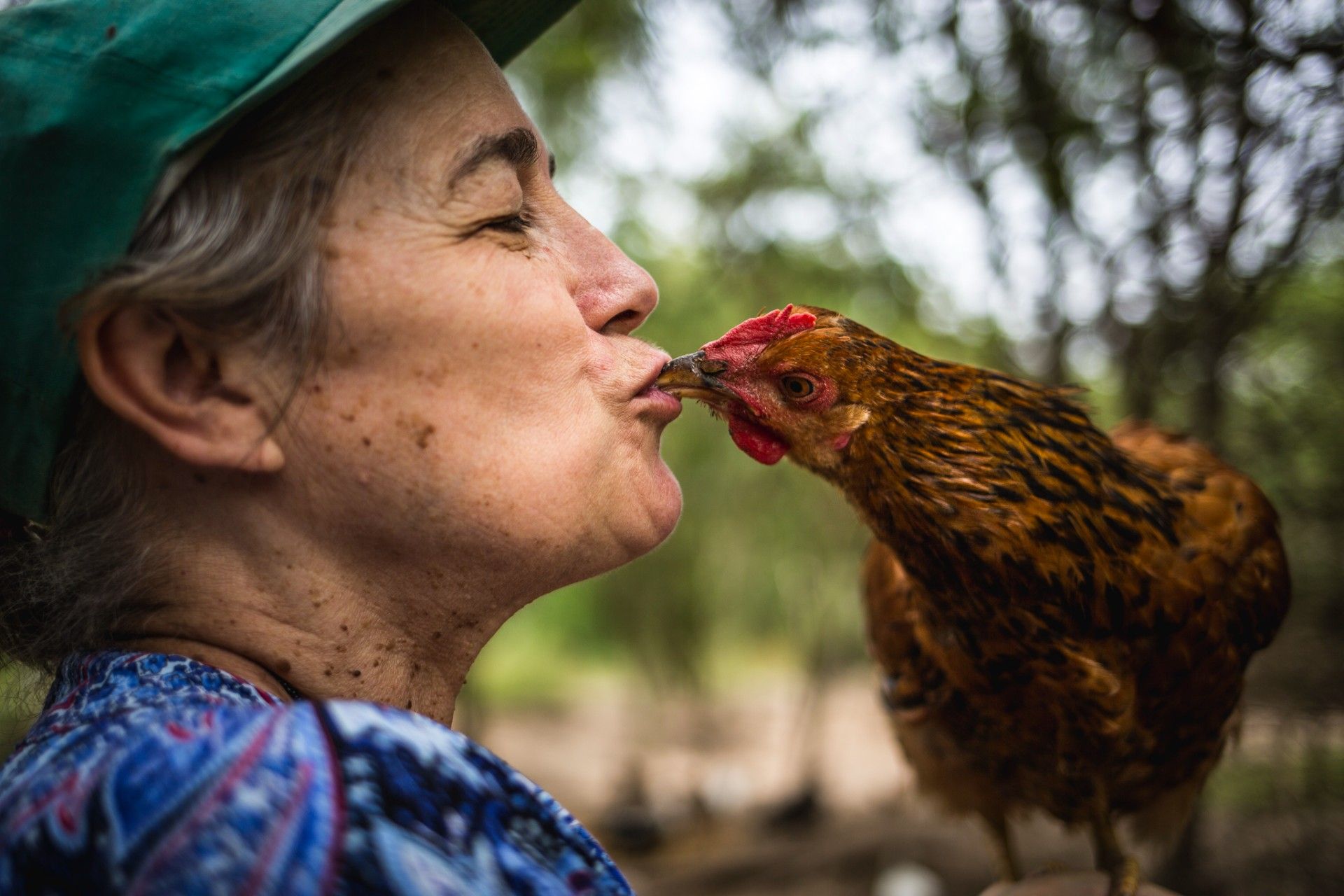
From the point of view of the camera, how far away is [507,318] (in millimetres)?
1182

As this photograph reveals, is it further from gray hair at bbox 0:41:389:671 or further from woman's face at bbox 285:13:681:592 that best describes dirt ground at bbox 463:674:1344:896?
gray hair at bbox 0:41:389:671

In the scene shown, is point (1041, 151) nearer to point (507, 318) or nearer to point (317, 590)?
point (507, 318)

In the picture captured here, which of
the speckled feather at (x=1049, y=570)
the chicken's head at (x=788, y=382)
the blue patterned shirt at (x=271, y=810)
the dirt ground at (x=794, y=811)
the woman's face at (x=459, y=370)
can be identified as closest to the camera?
the blue patterned shirt at (x=271, y=810)

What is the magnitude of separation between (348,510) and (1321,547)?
270cm

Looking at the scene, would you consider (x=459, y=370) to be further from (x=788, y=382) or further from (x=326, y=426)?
(x=788, y=382)

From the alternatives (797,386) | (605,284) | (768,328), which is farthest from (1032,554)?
(605,284)

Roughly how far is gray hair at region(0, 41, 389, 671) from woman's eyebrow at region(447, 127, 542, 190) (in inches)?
5.1

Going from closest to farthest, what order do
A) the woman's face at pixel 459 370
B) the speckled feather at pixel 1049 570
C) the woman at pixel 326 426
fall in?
the woman at pixel 326 426 → the woman's face at pixel 459 370 → the speckled feather at pixel 1049 570

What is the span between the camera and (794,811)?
7.52m

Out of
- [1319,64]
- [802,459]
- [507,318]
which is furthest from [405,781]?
[1319,64]

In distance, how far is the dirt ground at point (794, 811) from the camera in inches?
108

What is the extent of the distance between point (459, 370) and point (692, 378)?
556 millimetres

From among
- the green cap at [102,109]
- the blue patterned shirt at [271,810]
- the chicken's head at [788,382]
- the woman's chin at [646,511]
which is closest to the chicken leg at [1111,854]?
the chicken's head at [788,382]

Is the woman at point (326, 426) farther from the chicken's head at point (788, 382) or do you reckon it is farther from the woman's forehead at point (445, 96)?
the chicken's head at point (788, 382)
